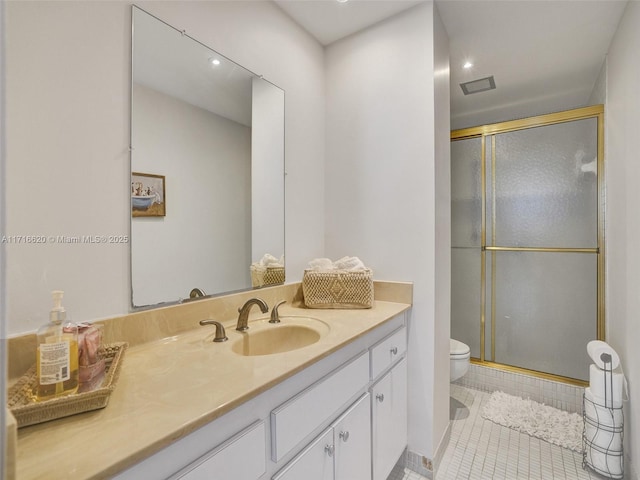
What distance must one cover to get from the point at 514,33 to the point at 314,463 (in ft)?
8.22

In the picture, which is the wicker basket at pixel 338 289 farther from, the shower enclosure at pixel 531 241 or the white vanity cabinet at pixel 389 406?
the shower enclosure at pixel 531 241

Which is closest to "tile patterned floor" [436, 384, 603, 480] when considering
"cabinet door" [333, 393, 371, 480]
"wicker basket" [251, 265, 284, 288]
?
"cabinet door" [333, 393, 371, 480]

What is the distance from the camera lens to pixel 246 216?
1502 mm

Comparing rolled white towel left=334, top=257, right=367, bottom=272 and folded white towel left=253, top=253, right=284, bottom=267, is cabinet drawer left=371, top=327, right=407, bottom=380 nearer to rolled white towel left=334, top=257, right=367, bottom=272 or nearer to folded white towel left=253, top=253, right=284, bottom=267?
rolled white towel left=334, top=257, right=367, bottom=272

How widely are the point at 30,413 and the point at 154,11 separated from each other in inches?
50.7

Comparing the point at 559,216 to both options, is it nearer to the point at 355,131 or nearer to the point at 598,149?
the point at 598,149

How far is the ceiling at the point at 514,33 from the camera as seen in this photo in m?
1.69

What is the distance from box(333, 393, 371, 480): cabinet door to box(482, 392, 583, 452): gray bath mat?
1.39 meters

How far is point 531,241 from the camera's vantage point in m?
2.59

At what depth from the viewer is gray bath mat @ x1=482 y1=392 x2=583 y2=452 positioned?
1.94 meters

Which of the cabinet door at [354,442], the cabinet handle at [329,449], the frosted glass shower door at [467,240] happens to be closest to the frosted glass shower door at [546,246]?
the frosted glass shower door at [467,240]

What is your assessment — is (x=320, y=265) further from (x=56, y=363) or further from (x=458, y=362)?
(x=458, y=362)

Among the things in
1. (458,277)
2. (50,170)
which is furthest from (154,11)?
(458,277)

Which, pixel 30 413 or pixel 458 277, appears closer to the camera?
pixel 30 413
